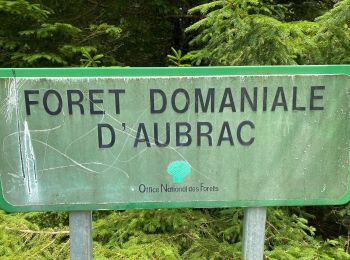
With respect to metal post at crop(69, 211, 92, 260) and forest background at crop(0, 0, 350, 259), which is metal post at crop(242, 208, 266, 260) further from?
metal post at crop(69, 211, 92, 260)

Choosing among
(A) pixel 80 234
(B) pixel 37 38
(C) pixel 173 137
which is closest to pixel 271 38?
(C) pixel 173 137

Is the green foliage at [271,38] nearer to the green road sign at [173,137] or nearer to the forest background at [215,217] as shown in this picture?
the forest background at [215,217]

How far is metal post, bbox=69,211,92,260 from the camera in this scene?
2.03m

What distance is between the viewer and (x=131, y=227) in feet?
8.87

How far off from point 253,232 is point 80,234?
3.03ft

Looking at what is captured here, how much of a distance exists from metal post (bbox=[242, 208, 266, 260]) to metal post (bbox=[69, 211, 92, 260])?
32.8 inches

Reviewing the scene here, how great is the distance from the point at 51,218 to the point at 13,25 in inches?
95.0

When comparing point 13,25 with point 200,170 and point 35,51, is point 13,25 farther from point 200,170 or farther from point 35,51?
point 200,170

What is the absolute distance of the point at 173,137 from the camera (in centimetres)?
189

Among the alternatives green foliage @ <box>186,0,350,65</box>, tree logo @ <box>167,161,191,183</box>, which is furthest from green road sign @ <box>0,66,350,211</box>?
green foliage @ <box>186,0,350,65</box>

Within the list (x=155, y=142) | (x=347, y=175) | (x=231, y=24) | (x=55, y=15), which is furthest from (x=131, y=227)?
(x=55, y=15)

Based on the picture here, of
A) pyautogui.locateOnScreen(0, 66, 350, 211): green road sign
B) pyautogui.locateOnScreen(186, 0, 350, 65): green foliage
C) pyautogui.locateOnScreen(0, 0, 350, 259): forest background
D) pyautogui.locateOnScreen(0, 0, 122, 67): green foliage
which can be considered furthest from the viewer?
pyautogui.locateOnScreen(0, 0, 122, 67): green foliage

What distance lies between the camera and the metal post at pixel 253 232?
Answer: 2.05 m

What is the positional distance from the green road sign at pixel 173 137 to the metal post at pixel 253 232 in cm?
9
